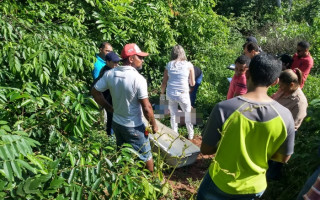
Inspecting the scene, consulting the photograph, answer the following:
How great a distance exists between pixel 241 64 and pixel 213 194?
2.27m

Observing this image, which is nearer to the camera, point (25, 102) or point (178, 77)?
point (25, 102)

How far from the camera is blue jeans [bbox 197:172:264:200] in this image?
227 cm

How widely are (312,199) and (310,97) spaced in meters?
4.33

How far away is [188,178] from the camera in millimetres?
4137

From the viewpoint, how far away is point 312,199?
6.41 feet

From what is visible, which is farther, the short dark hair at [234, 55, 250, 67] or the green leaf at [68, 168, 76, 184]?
the short dark hair at [234, 55, 250, 67]

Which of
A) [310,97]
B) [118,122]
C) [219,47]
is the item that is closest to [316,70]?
[219,47]

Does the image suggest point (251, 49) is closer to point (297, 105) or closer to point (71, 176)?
point (297, 105)

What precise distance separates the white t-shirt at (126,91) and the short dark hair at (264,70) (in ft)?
4.41

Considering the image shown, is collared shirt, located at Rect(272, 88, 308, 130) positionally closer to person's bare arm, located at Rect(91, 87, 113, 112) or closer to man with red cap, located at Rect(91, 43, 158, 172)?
man with red cap, located at Rect(91, 43, 158, 172)

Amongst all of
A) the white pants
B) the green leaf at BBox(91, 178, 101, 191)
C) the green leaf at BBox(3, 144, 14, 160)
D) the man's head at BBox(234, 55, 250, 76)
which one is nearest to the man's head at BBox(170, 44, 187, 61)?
the white pants

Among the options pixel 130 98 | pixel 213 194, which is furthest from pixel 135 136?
pixel 213 194

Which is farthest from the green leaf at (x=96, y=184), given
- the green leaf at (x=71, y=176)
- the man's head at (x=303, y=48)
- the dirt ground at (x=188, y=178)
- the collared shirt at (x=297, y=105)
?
the man's head at (x=303, y=48)

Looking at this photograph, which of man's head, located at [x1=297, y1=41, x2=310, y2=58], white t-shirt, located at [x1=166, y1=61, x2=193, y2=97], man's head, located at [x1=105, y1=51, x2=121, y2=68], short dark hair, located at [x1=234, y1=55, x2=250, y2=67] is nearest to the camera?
short dark hair, located at [x1=234, y1=55, x2=250, y2=67]
